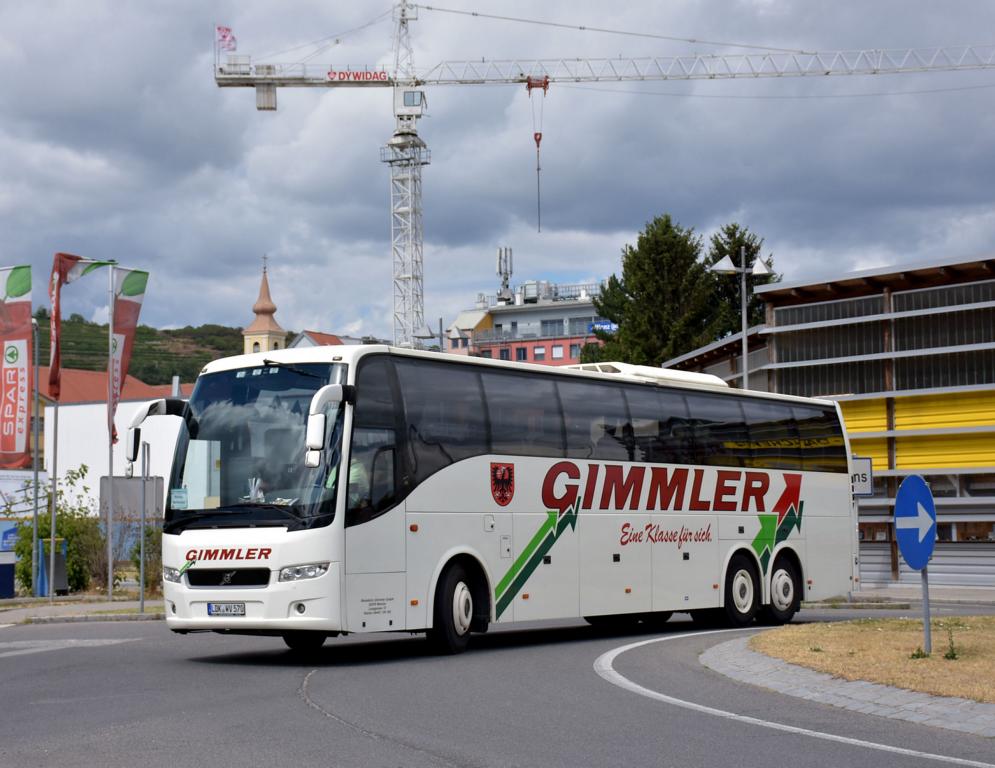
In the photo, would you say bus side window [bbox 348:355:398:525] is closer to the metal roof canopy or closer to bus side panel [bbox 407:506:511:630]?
bus side panel [bbox 407:506:511:630]

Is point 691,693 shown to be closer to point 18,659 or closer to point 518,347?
point 18,659

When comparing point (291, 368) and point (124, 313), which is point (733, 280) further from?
point (291, 368)

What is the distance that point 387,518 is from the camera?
1515cm

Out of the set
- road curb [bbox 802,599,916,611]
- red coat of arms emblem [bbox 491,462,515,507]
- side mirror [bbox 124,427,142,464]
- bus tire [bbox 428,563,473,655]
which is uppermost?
side mirror [bbox 124,427,142,464]

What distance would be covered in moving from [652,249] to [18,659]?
2080 inches

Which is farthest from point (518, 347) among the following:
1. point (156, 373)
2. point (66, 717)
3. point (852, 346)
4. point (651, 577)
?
point (66, 717)

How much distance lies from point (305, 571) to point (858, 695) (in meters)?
5.73

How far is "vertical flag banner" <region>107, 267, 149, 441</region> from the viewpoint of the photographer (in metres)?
30.4

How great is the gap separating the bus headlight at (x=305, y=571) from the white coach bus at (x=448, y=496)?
2 centimetres

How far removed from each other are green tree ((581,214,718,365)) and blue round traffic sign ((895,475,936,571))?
172ft

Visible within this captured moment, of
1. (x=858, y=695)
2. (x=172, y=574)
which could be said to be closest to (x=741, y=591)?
(x=172, y=574)

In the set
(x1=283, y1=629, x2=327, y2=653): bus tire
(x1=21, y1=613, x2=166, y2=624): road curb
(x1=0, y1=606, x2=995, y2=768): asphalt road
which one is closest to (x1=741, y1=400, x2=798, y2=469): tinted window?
(x1=0, y1=606, x2=995, y2=768): asphalt road

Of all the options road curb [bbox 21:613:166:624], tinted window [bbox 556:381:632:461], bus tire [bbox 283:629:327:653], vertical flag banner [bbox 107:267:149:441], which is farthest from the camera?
vertical flag banner [bbox 107:267:149:441]

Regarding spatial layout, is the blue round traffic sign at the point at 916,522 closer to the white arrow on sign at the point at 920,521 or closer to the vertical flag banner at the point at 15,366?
the white arrow on sign at the point at 920,521
